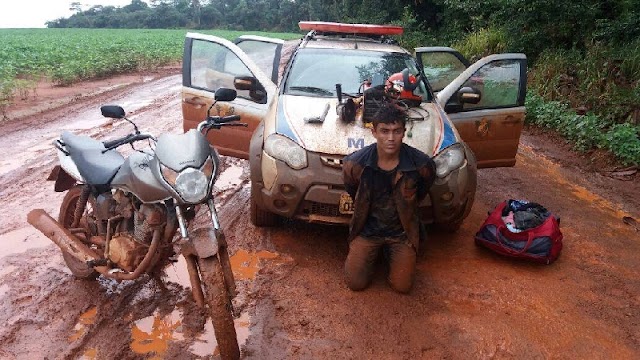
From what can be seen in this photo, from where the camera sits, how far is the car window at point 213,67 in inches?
207

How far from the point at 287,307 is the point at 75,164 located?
173cm

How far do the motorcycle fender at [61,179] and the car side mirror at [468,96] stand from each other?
3.47 m

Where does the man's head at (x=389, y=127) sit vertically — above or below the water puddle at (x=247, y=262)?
above

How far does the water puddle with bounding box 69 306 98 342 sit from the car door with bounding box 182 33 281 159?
7.69 ft

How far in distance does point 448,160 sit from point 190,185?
2191mm

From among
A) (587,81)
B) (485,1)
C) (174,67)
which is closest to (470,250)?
(587,81)

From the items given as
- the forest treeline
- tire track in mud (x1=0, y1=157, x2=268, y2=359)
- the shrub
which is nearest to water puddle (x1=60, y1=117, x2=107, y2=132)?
tire track in mud (x1=0, y1=157, x2=268, y2=359)

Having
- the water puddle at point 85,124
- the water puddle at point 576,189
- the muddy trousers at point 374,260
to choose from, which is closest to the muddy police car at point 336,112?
the muddy trousers at point 374,260

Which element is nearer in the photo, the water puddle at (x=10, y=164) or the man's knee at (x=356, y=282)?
the man's knee at (x=356, y=282)

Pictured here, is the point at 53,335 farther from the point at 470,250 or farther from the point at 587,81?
the point at 587,81

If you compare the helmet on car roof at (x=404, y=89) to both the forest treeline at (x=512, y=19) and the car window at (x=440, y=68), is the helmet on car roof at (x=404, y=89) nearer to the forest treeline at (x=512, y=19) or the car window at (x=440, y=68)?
the car window at (x=440, y=68)

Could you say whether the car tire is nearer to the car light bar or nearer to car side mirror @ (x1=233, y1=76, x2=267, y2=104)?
car side mirror @ (x1=233, y1=76, x2=267, y2=104)

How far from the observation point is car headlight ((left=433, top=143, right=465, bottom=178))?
4.00 m

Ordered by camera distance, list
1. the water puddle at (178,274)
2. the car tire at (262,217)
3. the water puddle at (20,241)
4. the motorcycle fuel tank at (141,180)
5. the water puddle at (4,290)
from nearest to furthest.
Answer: the motorcycle fuel tank at (141,180)
the water puddle at (4,290)
the water puddle at (178,274)
the water puddle at (20,241)
the car tire at (262,217)
